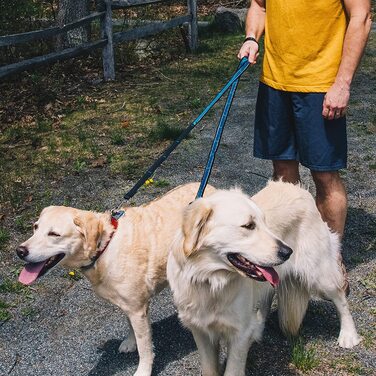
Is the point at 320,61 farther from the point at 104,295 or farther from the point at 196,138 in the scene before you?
the point at 196,138

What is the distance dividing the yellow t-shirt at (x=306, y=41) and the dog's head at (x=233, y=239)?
122 centimetres

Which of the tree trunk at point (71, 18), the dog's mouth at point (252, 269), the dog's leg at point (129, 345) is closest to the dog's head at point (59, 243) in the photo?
the dog's leg at point (129, 345)

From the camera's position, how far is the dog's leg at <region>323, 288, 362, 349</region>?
3508 millimetres

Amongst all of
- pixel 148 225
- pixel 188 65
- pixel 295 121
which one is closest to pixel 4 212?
pixel 148 225

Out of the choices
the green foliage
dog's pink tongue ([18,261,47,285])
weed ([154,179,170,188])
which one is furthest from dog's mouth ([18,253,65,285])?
the green foliage

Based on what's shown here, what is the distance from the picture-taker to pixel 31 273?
10.0 feet

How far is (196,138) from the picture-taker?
711 cm

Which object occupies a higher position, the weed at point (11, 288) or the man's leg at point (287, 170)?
the man's leg at point (287, 170)

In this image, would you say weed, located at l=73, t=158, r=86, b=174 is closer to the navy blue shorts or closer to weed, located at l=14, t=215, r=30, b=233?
weed, located at l=14, t=215, r=30, b=233

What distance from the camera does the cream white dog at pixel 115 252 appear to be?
305 centimetres

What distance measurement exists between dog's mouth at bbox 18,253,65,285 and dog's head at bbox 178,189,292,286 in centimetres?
78

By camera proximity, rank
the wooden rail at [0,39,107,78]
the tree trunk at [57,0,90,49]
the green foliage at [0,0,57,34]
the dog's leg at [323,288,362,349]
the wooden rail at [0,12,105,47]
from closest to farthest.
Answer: the dog's leg at [323,288,362,349]
the wooden rail at [0,12,105,47]
the wooden rail at [0,39,107,78]
the green foliage at [0,0,57,34]
the tree trunk at [57,0,90,49]

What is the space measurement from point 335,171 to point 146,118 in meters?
4.34

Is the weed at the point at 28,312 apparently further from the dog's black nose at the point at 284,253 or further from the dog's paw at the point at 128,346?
the dog's black nose at the point at 284,253
